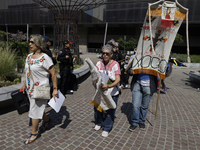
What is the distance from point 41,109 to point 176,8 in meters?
3.15

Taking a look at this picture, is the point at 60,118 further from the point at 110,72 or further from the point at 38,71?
the point at 110,72

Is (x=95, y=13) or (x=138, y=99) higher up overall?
(x=95, y=13)

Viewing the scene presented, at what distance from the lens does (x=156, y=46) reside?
3.22 m

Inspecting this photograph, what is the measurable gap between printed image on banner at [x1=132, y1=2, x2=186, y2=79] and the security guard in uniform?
2.72m

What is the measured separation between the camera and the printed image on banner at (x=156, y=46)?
309 cm

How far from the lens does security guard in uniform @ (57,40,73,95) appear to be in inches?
205

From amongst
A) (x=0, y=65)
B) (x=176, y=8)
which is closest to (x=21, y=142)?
(x=0, y=65)

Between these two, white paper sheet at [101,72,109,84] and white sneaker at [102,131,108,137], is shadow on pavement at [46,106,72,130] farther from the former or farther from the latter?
white paper sheet at [101,72,109,84]

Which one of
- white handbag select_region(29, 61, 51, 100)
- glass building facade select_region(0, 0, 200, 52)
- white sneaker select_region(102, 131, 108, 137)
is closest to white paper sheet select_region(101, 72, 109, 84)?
white handbag select_region(29, 61, 51, 100)

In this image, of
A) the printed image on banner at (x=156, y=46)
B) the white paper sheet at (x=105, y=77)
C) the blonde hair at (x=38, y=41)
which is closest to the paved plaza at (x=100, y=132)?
the white paper sheet at (x=105, y=77)

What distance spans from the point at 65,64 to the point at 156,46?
3237 mm

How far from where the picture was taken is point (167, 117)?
4.18 metres

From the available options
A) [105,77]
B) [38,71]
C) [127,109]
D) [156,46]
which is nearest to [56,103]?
[38,71]

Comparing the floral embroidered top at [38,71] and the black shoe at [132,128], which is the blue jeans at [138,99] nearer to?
the black shoe at [132,128]
